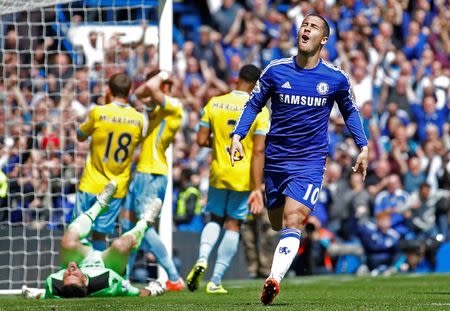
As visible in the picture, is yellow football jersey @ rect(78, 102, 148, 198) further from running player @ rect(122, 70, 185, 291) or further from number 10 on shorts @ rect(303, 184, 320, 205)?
number 10 on shorts @ rect(303, 184, 320, 205)

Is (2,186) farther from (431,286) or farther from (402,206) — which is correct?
(402,206)

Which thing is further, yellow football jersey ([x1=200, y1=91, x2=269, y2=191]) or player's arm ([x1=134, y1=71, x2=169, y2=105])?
player's arm ([x1=134, y1=71, x2=169, y2=105])

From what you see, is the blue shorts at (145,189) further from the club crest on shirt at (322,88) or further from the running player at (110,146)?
the club crest on shirt at (322,88)

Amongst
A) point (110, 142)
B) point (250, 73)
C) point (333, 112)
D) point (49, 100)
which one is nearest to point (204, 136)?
point (250, 73)

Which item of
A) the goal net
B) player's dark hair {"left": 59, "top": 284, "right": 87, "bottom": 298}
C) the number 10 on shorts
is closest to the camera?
the number 10 on shorts

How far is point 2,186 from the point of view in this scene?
14266 millimetres

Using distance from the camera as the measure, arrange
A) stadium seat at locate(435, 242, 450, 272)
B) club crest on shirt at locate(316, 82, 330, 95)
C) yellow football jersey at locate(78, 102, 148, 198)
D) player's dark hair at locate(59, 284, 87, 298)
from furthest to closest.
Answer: stadium seat at locate(435, 242, 450, 272) < yellow football jersey at locate(78, 102, 148, 198) < player's dark hair at locate(59, 284, 87, 298) < club crest on shirt at locate(316, 82, 330, 95)

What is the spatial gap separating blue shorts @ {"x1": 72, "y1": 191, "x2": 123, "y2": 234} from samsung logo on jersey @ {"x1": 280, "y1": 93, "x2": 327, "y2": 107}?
3.51 meters

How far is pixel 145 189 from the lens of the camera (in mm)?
13148

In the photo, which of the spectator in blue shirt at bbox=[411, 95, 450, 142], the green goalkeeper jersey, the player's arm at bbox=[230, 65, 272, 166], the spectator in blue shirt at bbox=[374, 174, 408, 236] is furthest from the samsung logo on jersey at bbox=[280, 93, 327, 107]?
the spectator in blue shirt at bbox=[411, 95, 450, 142]

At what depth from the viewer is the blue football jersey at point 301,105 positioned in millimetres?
9797

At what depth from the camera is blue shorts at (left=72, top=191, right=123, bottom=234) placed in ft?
41.6

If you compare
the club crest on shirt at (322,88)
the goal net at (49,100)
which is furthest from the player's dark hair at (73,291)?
the goal net at (49,100)

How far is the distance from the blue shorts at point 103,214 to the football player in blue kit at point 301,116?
321 centimetres
